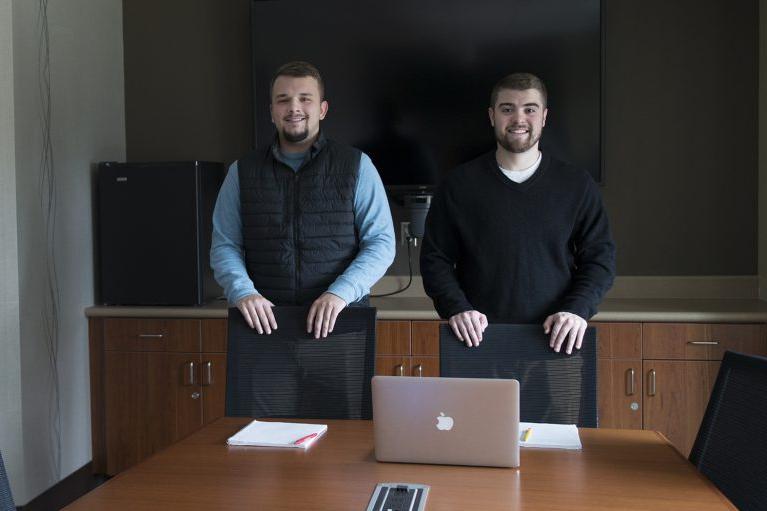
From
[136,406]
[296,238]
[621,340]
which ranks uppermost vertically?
[296,238]

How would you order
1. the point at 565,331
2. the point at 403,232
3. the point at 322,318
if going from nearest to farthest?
1. the point at 565,331
2. the point at 322,318
3. the point at 403,232

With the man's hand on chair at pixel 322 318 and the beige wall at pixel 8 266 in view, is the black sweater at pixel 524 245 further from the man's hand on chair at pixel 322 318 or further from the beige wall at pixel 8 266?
the beige wall at pixel 8 266

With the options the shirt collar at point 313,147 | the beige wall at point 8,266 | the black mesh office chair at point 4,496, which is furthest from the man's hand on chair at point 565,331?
the beige wall at point 8,266

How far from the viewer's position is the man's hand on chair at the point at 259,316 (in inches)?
89.4

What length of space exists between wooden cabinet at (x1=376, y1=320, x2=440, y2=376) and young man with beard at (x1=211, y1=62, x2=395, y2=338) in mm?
994

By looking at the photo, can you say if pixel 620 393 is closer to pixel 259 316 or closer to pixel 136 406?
A: pixel 259 316

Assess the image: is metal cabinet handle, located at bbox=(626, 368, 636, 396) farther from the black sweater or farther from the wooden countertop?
the black sweater

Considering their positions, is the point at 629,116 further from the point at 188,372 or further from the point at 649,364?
the point at 188,372

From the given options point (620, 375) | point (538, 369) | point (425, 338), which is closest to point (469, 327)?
point (538, 369)

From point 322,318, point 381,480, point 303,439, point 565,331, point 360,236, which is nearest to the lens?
point 381,480

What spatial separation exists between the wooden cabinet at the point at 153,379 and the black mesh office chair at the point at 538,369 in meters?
1.84

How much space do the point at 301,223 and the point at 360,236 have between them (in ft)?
0.61

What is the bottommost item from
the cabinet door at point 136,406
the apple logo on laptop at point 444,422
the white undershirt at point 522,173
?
the cabinet door at point 136,406

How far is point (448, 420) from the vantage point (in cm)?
162
